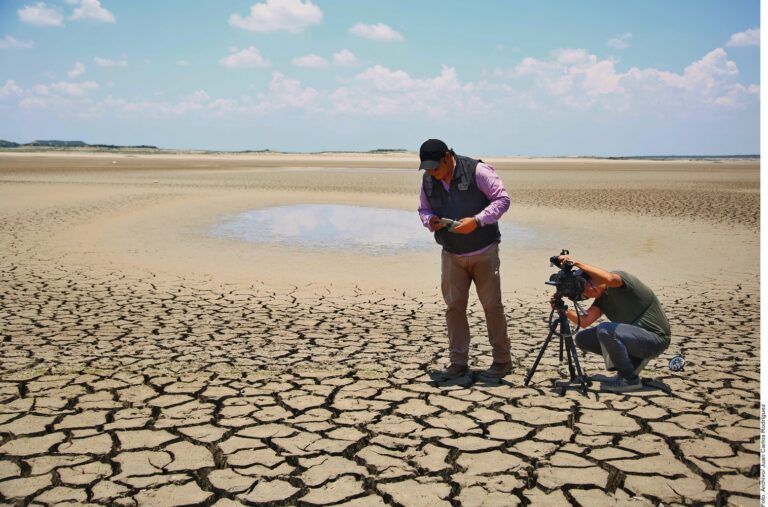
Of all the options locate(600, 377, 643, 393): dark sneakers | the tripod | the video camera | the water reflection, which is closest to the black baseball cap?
the video camera

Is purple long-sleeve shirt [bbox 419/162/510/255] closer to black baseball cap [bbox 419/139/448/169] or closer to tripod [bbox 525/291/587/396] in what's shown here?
black baseball cap [bbox 419/139/448/169]

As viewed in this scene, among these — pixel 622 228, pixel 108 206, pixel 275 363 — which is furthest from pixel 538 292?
pixel 108 206

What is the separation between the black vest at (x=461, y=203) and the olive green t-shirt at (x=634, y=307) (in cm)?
77

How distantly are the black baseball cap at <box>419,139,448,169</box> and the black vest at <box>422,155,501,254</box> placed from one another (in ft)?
0.45

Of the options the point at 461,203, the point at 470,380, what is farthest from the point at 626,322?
the point at 461,203

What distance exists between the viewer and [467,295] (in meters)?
4.49

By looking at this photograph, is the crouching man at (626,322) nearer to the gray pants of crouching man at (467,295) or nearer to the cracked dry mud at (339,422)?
the cracked dry mud at (339,422)

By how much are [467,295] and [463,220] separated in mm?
624

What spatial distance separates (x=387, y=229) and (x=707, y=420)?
10486 millimetres

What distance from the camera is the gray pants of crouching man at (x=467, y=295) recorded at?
4.32 meters

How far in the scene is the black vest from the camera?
4.23m

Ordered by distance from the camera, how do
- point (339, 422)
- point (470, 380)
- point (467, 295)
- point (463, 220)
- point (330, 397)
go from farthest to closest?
point (470, 380) → point (467, 295) → point (330, 397) → point (463, 220) → point (339, 422)

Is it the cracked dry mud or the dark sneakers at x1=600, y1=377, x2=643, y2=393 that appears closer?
the cracked dry mud

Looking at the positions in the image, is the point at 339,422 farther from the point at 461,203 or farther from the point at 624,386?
the point at 624,386
